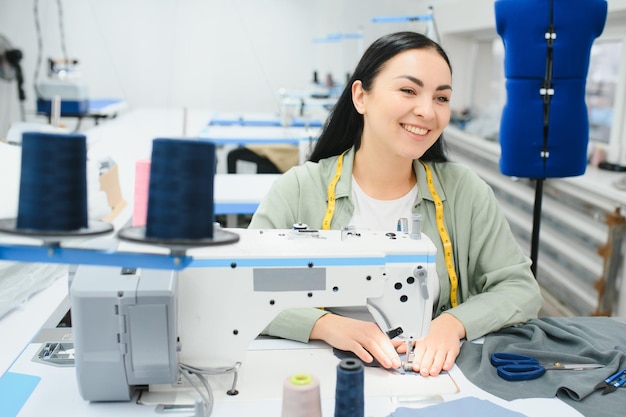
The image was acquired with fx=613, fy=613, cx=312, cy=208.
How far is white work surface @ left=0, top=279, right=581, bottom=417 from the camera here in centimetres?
103

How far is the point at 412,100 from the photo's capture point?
1389 millimetres

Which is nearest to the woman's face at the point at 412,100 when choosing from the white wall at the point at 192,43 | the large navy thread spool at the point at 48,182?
the large navy thread spool at the point at 48,182

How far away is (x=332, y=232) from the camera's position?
3.93 ft

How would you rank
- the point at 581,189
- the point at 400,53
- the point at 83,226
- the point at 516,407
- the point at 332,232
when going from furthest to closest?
the point at 581,189 → the point at 400,53 → the point at 332,232 → the point at 516,407 → the point at 83,226

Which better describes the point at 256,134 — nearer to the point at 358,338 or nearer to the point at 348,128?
the point at 348,128

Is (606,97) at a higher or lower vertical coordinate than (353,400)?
higher

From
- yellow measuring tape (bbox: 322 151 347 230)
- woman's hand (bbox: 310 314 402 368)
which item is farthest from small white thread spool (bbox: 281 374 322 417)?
yellow measuring tape (bbox: 322 151 347 230)

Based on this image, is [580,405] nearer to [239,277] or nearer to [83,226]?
[239,277]

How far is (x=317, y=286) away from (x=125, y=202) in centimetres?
154

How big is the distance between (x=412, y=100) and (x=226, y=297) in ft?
2.06

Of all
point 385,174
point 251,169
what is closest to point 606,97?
point 251,169

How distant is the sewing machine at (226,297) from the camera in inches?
39.6

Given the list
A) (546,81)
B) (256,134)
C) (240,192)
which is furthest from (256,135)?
(546,81)

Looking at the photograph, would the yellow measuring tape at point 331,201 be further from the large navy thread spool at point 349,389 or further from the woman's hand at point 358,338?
the large navy thread spool at point 349,389
